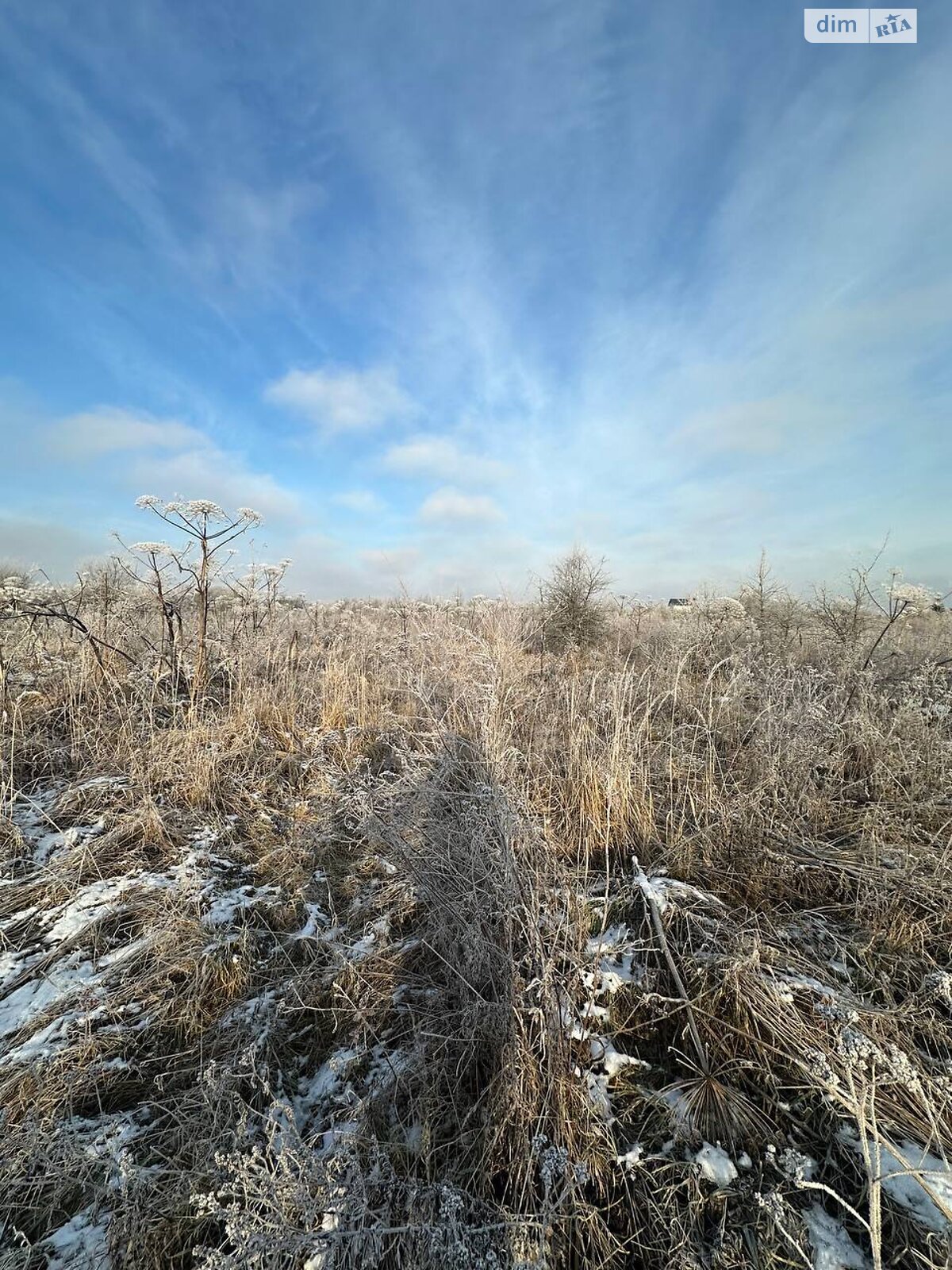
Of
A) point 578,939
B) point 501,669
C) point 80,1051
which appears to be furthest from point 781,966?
point 501,669

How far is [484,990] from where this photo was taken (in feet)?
5.86

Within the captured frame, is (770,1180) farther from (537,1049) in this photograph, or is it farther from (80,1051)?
(80,1051)

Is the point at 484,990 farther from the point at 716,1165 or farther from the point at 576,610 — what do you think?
the point at 576,610

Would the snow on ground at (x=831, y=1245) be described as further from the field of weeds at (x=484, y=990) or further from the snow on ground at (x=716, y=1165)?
the snow on ground at (x=716, y=1165)

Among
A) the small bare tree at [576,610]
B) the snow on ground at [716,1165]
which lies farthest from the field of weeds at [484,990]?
the small bare tree at [576,610]

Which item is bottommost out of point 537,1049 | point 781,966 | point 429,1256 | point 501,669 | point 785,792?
point 429,1256

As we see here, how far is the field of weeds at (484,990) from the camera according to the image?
125cm

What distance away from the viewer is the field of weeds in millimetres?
1249

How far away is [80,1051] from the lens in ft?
5.63

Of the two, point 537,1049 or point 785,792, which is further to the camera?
point 785,792

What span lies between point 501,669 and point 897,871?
9.22 ft

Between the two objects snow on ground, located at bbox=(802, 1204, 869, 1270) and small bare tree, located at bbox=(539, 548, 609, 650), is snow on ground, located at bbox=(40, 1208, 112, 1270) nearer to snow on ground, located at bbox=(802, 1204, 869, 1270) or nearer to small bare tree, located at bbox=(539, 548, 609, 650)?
snow on ground, located at bbox=(802, 1204, 869, 1270)

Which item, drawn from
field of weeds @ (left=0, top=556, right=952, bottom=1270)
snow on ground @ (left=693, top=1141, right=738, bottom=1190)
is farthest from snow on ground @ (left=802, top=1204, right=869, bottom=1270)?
snow on ground @ (left=693, top=1141, right=738, bottom=1190)

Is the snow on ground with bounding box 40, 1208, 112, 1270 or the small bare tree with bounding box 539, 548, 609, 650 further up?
the small bare tree with bounding box 539, 548, 609, 650
